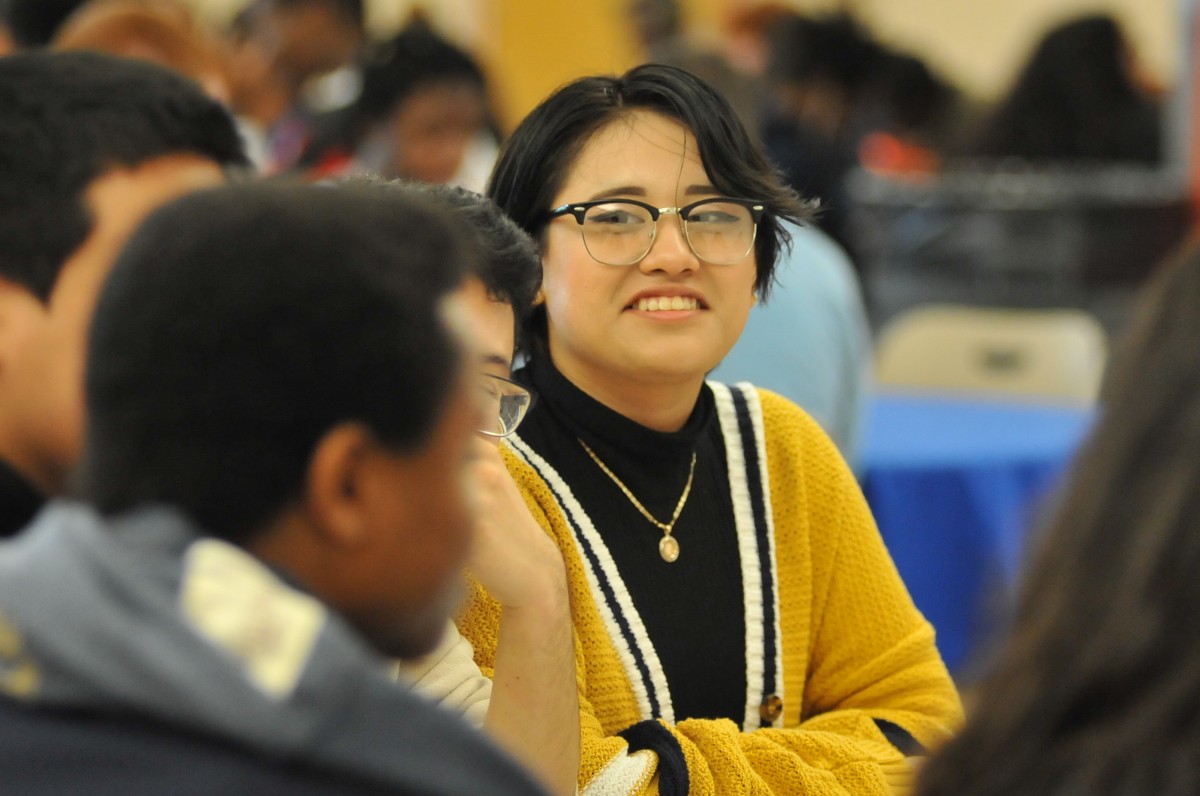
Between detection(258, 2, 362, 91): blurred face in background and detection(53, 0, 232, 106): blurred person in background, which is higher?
detection(53, 0, 232, 106): blurred person in background

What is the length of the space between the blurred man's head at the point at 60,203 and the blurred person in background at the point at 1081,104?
22.5ft

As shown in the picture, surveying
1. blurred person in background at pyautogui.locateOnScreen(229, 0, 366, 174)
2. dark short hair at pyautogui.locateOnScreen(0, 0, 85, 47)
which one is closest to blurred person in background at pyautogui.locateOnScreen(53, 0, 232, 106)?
dark short hair at pyautogui.locateOnScreen(0, 0, 85, 47)

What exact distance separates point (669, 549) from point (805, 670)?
0.22m

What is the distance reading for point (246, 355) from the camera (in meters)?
0.81

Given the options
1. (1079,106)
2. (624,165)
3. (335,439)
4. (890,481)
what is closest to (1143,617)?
(335,439)

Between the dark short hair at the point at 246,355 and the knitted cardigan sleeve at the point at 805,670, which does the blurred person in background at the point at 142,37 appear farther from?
the dark short hair at the point at 246,355

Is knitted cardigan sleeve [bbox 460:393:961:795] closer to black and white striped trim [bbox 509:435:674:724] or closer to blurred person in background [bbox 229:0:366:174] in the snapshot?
black and white striped trim [bbox 509:435:674:724]

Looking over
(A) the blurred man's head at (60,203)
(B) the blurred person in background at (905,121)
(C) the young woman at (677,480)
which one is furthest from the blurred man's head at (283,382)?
(B) the blurred person in background at (905,121)

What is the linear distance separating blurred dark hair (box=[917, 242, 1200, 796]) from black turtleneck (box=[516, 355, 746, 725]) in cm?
74

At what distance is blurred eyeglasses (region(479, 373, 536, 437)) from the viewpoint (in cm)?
151

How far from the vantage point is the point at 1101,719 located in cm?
86

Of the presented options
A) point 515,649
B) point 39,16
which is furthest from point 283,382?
point 39,16

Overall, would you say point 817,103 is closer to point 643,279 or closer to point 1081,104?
point 1081,104

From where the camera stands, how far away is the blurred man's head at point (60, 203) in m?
1.15
